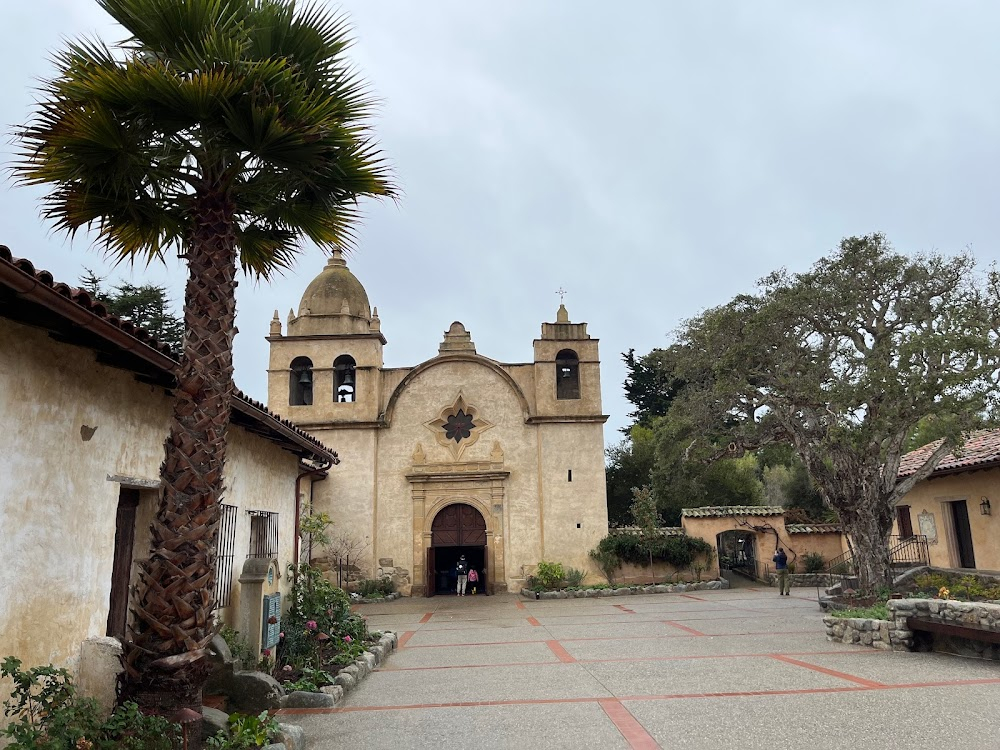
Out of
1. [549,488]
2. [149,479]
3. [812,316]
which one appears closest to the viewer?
[149,479]

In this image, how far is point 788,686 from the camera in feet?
26.0

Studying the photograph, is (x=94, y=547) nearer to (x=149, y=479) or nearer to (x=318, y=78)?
(x=149, y=479)

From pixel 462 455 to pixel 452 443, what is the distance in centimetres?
59

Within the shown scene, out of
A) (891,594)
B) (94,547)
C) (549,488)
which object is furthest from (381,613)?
(94,547)

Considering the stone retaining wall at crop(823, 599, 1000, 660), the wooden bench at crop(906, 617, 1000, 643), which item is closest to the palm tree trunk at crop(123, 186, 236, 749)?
the wooden bench at crop(906, 617, 1000, 643)

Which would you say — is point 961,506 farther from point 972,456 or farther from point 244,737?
point 244,737

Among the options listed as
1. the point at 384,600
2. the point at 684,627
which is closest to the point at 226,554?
the point at 684,627

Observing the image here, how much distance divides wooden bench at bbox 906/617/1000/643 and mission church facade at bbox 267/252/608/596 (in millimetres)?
13804

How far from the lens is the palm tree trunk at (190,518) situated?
183 inches

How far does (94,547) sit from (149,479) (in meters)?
1.06

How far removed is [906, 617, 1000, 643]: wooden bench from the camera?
9.04 meters

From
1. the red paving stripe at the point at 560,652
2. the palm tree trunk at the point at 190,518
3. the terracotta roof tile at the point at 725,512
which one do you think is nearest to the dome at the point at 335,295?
the terracotta roof tile at the point at 725,512

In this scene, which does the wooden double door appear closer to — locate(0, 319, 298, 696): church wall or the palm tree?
locate(0, 319, 298, 696): church wall

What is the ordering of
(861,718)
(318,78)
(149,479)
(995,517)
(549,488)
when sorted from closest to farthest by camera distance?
(318,78) < (861,718) < (149,479) < (995,517) < (549,488)
